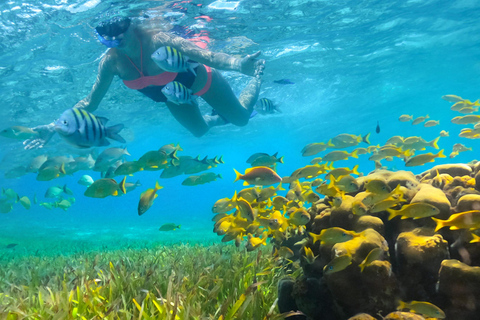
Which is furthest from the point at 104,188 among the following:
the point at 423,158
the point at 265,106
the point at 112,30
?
the point at 423,158

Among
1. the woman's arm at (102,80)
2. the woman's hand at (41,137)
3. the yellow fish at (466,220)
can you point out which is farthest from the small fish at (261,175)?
the woman's arm at (102,80)

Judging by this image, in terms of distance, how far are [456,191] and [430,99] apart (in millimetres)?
40514

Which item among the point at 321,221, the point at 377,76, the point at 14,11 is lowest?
the point at 377,76

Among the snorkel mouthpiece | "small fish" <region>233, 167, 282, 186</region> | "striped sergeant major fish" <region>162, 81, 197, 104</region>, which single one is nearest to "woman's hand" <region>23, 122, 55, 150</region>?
the snorkel mouthpiece

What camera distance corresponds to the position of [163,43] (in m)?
8.13

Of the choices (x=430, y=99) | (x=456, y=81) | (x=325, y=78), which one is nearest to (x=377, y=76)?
(x=325, y=78)

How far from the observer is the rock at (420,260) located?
8.37 ft

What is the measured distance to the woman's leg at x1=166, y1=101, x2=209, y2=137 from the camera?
862 centimetres

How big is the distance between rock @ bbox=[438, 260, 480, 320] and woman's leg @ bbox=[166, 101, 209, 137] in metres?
7.24

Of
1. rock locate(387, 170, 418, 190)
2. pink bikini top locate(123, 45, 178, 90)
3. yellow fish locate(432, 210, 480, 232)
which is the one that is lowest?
rock locate(387, 170, 418, 190)

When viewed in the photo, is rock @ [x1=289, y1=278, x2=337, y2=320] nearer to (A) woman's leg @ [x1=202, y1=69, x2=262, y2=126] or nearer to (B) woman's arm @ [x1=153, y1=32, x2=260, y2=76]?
(B) woman's arm @ [x1=153, y1=32, x2=260, y2=76]

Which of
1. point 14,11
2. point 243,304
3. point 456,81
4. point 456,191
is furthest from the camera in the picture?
point 456,81

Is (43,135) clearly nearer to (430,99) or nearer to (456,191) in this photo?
(456,191)

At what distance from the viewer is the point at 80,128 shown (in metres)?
3.62
